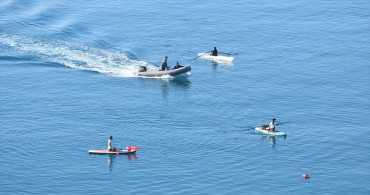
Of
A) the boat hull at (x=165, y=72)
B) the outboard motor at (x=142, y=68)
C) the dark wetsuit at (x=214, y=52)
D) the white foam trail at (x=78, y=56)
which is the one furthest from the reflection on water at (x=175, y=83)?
the dark wetsuit at (x=214, y=52)

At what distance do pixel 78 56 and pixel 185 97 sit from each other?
2121 centimetres

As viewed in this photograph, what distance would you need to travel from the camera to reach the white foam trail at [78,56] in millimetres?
99562

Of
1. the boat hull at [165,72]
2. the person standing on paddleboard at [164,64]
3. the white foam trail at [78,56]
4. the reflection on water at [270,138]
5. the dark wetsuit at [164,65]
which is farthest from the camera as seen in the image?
the white foam trail at [78,56]

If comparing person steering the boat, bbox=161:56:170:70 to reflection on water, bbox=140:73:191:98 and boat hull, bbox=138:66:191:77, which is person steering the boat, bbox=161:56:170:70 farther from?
reflection on water, bbox=140:73:191:98

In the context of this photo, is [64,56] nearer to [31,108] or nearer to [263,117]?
[31,108]

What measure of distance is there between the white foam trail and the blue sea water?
0.98ft

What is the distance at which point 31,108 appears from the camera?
85.9 meters

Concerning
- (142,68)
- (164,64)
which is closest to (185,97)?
(164,64)

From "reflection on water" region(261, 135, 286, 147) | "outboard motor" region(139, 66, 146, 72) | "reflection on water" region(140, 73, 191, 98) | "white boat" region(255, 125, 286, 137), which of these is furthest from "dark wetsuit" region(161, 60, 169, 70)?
"reflection on water" region(261, 135, 286, 147)

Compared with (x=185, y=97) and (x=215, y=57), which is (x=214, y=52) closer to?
(x=215, y=57)

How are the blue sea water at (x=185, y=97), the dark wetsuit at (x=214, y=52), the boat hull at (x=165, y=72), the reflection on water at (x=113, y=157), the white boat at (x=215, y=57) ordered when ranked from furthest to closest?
the dark wetsuit at (x=214, y=52), the white boat at (x=215, y=57), the boat hull at (x=165, y=72), the reflection on water at (x=113, y=157), the blue sea water at (x=185, y=97)

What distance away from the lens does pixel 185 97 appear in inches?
3561

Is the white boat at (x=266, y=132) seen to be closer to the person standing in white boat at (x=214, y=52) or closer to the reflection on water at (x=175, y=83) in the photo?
the reflection on water at (x=175, y=83)

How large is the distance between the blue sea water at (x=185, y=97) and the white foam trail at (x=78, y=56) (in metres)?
0.30
